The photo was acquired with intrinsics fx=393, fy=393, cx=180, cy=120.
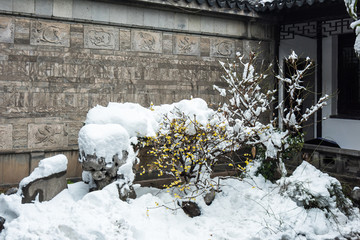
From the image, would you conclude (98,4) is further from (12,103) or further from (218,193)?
(218,193)

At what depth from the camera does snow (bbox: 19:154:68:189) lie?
5508 millimetres

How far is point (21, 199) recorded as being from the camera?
534 centimetres

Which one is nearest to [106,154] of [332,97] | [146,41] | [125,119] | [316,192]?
[125,119]

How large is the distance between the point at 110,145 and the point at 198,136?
1.59 metres

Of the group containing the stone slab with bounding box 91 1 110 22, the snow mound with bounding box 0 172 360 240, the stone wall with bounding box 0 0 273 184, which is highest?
the stone slab with bounding box 91 1 110 22

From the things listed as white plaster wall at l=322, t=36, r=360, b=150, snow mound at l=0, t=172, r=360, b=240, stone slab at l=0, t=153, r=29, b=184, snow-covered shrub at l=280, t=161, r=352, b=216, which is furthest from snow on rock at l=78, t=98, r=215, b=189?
white plaster wall at l=322, t=36, r=360, b=150

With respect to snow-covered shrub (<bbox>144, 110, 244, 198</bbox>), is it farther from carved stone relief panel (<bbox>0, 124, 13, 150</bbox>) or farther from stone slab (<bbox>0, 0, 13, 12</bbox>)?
stone slab (<bbox>0, 0, 13, 12</bbox>)

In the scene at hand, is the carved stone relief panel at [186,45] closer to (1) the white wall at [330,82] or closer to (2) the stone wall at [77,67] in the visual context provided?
(2) the stone wall at [77,67]

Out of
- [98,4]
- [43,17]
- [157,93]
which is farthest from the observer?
[157,93]

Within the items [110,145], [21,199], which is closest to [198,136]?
[110,145]

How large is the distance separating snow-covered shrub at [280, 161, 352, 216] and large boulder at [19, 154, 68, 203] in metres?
3.67

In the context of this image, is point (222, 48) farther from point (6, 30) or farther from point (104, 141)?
point (6, 30)

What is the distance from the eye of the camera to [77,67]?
7.52 meters

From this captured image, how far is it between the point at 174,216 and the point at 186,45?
13.6 feet
